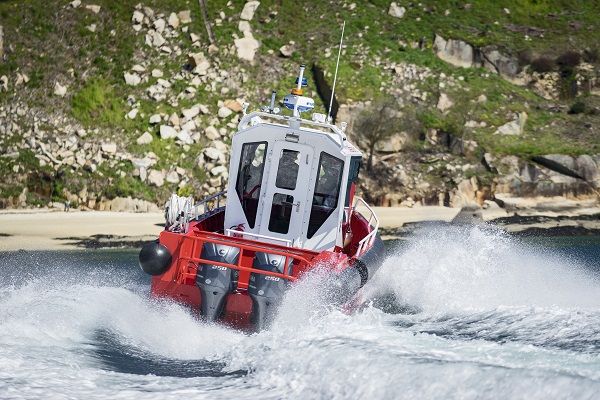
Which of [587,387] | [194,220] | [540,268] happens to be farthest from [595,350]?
[540,268]

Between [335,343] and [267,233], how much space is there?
4695mm

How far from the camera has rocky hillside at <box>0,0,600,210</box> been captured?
119ft

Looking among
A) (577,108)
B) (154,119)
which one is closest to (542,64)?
(577,108)

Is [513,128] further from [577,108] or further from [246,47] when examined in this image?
[246,47]

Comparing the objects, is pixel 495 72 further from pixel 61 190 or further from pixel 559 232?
pixel 61 190

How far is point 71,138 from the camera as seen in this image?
36.7 m

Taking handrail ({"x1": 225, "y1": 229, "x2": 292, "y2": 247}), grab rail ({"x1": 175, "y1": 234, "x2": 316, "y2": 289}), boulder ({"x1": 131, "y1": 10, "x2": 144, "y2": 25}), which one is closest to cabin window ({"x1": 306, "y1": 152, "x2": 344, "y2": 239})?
handrail ({"x1": 225, "y1": 229, "x2": 292, "y2": 247})

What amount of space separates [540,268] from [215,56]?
23.1 metres

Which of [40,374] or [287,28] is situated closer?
[40,374]

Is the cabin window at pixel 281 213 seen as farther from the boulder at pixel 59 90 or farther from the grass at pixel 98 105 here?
the boulder at pixel 59 90

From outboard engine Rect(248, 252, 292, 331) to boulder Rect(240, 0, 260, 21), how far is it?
31.0m

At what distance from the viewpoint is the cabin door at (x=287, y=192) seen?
56.3 ft

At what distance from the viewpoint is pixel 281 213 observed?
17484 millimetres

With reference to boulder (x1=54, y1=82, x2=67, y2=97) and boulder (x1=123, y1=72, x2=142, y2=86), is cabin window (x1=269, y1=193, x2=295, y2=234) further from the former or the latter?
boulder (x1=123, y1=72, x2=142, y2=86)
